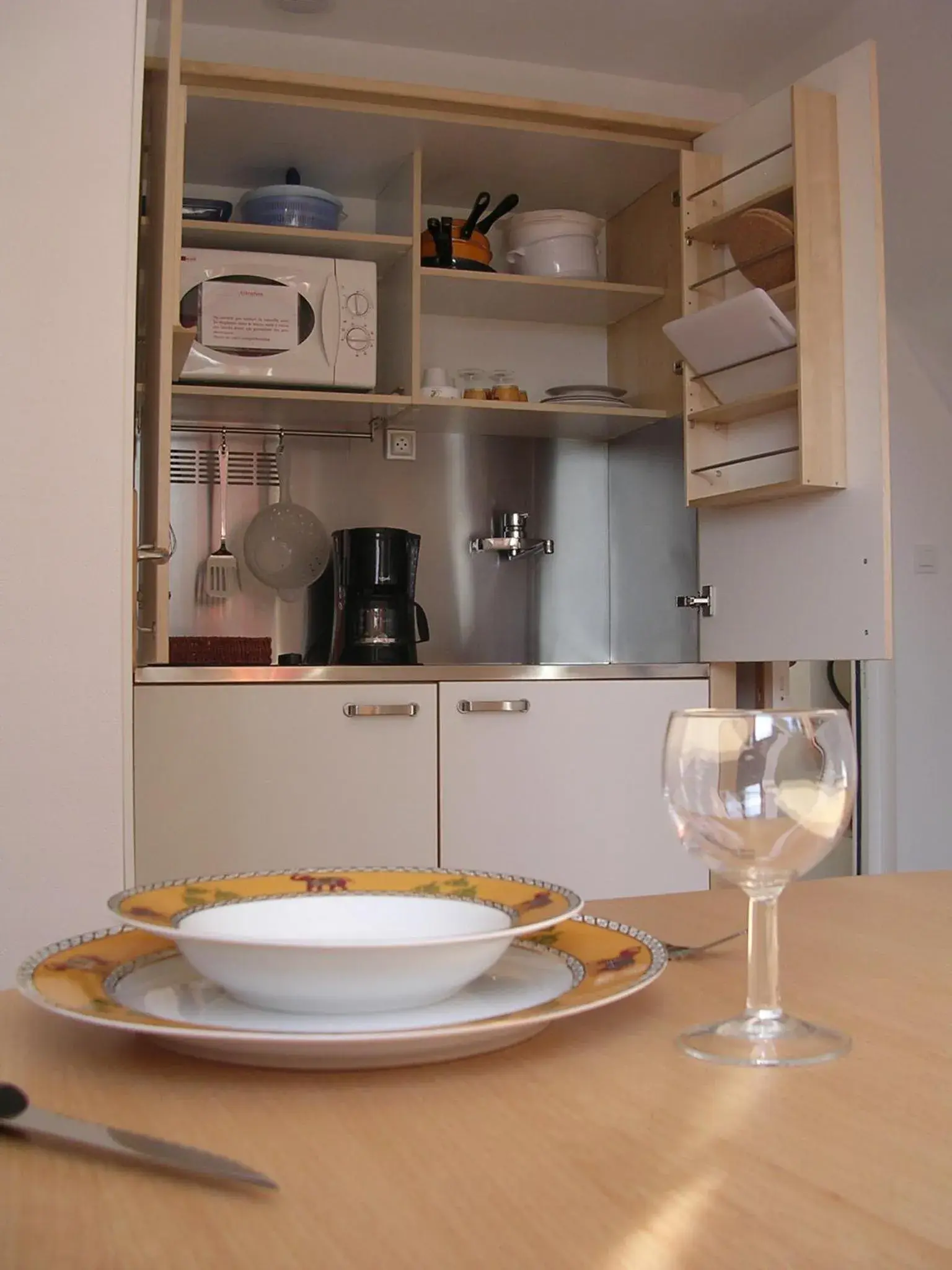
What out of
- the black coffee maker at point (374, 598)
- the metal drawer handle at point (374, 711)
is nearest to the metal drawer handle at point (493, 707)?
the metal drawer handle at point (374, 711)

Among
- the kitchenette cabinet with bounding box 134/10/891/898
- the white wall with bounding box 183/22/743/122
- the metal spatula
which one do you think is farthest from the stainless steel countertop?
the white wall with bounding box 183/22/743/122

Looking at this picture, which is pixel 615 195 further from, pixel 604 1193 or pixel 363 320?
pixel 604 1193

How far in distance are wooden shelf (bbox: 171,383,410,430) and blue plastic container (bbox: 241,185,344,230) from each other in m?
0.40

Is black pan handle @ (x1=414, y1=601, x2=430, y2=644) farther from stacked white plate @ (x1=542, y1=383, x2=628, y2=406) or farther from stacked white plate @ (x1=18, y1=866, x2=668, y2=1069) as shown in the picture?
stacked white plate @ (x1=18, y1=866, x2=668, y2=1069)

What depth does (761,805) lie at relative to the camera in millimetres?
480

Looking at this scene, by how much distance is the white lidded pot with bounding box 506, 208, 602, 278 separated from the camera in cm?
318

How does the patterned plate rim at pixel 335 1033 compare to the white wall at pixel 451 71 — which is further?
the white wall at pixel 451 71

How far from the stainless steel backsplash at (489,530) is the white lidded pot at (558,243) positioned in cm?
46

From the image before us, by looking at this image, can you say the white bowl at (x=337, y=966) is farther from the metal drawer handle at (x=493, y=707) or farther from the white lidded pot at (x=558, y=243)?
the white lidded pot at (x=558, y=243)

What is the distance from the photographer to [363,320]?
290 cm

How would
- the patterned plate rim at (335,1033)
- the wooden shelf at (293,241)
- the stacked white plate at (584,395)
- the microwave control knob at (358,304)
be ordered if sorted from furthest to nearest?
the stacked white plate at (584,395), the microwave control knob at (358,304), the wooden shelf at (293,241), the patterned plate rim at (335,1033)

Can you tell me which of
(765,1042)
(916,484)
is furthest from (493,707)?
(765,1042)

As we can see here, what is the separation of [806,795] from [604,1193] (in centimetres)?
18

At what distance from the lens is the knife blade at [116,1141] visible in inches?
14.4
